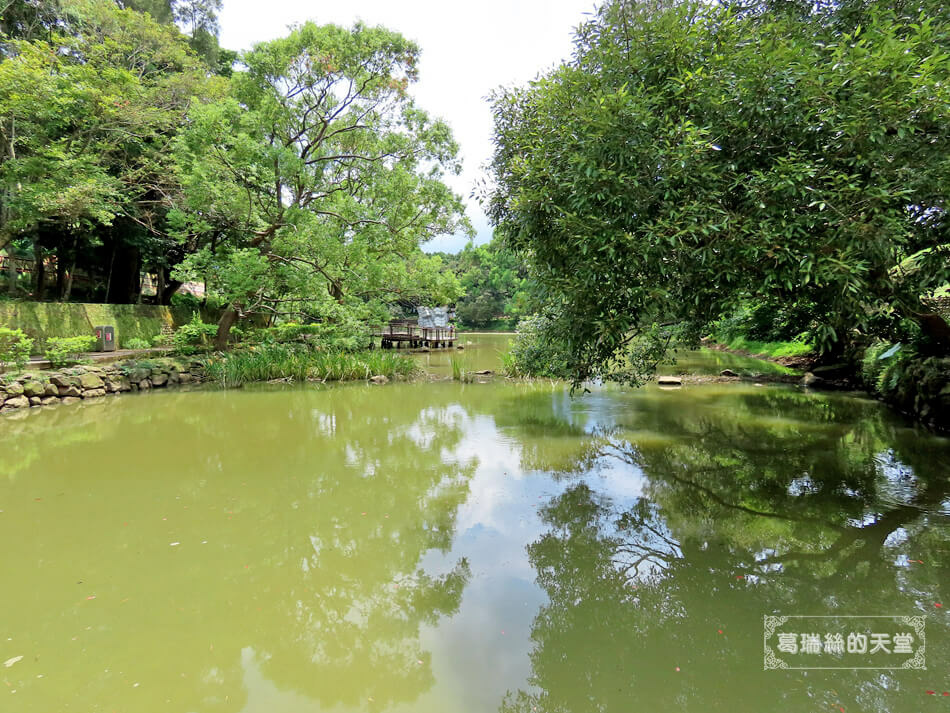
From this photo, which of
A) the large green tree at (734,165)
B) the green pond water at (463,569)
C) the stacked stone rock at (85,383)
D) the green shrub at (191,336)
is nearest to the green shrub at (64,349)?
the stacked stone rock at (85,383)

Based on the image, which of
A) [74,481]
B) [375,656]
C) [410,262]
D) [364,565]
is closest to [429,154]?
[410,262]

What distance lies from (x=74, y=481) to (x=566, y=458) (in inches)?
202

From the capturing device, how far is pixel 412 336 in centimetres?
2223

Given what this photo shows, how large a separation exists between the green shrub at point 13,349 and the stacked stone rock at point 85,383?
1.16 feet

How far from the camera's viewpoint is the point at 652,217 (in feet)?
10.6

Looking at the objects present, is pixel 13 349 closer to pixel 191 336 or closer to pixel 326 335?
pixel 191 336

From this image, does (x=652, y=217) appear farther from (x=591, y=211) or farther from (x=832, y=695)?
(x=832, y=695)

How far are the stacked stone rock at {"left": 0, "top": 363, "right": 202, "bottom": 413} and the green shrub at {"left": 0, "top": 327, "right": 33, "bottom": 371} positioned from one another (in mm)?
353

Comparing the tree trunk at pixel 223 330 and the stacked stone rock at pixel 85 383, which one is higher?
the tree trunk at pixel 223 330

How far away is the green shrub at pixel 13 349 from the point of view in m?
8.16

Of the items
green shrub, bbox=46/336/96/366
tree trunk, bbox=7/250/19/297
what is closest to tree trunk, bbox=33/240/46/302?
tree trunk, bbox=7/250/19/297

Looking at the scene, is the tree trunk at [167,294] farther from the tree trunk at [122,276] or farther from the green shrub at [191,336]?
the green shrub at [191,336]

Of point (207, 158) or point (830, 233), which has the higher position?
point (207, 158)

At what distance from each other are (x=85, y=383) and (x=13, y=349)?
3.88 ft
